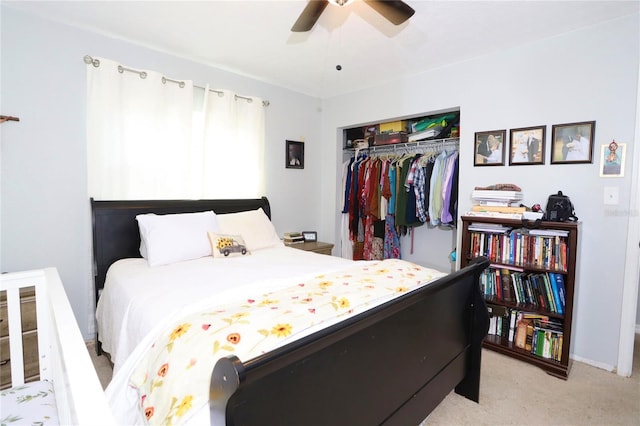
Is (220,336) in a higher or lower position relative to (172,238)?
lower

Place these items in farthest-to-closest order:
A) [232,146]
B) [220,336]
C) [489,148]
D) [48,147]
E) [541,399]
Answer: [232,146] → [489,148] → [48,147] → [541,399] → [220,336]

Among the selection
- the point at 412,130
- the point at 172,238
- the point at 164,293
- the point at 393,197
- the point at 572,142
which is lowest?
the point at 164,293

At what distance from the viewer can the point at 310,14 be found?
6.01 ft

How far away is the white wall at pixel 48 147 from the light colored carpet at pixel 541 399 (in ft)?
2.79

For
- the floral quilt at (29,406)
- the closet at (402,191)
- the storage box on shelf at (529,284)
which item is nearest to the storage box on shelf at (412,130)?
the closet at (402,191)

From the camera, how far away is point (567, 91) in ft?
7.79

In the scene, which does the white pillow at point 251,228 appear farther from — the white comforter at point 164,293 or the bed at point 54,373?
the bed at point 54,373

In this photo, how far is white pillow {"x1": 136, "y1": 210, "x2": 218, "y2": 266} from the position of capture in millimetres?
2270

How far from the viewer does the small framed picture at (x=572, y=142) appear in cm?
229

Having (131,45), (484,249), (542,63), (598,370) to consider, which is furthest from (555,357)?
(131,45)

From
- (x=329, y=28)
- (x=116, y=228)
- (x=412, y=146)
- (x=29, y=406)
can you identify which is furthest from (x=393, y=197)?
(x=29, y=406)

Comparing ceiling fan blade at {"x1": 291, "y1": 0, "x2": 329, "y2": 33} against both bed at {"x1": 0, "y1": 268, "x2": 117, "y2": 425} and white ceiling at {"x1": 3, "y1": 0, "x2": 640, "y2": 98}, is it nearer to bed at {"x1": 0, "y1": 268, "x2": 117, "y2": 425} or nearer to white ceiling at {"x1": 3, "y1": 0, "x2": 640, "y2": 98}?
white ceiling at {"x1": 3, "y1": 0, "x2": 640, "y2": 98}

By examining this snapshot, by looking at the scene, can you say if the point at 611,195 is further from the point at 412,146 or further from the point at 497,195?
the point at 412,146

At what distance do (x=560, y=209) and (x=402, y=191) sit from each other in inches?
56.2
